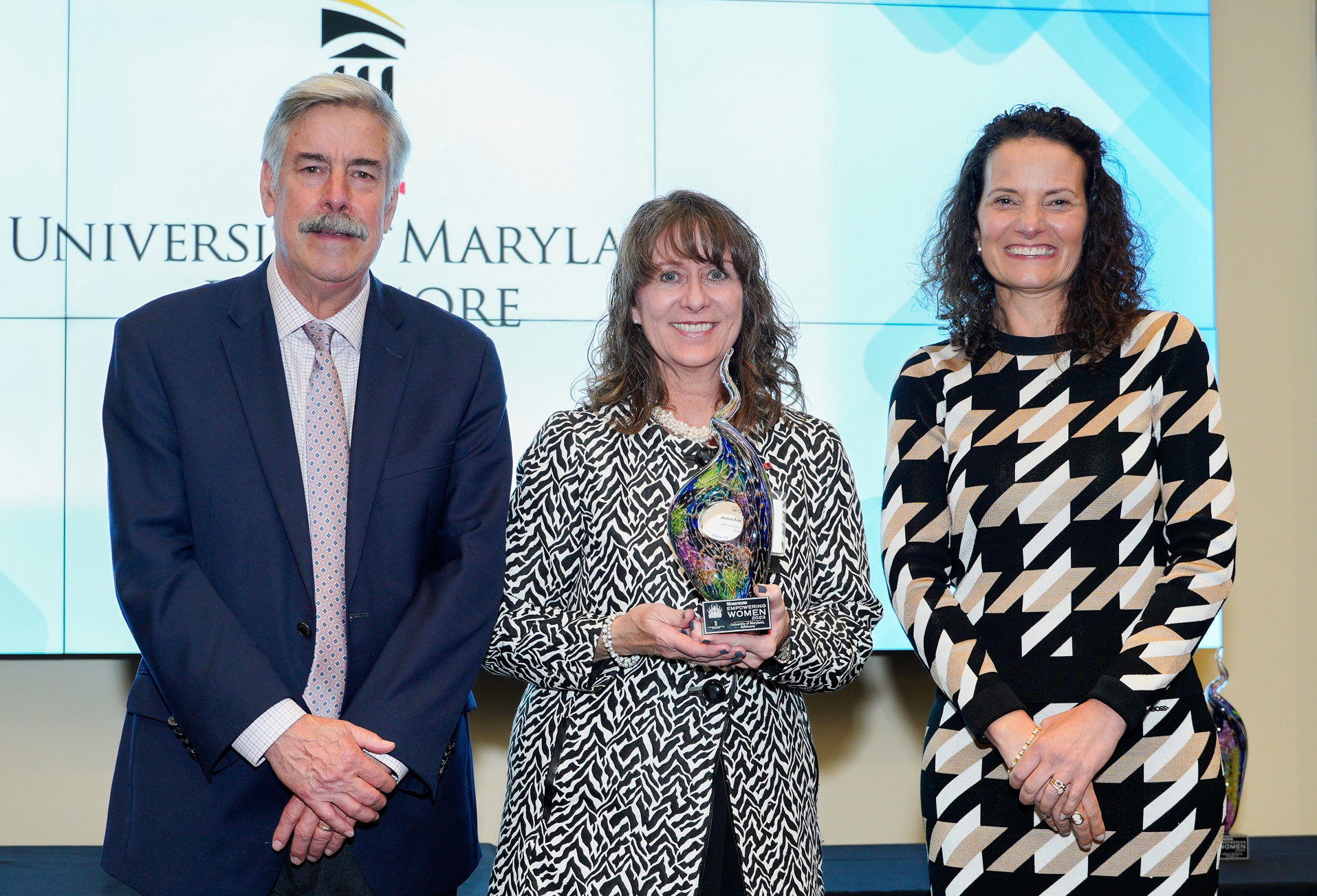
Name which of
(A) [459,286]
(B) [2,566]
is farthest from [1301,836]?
(B) [2,566]

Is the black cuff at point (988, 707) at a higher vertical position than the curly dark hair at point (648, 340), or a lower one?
lower

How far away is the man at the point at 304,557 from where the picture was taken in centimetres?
165

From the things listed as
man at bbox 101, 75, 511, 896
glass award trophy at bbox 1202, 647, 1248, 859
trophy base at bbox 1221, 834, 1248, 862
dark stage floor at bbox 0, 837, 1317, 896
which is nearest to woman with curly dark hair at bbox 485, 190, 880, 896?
man at bbox 101, 75, 511, 896

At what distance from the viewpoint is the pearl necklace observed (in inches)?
76.1

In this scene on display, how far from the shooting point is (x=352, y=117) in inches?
73.2

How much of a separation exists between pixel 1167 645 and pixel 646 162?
2.09 metres

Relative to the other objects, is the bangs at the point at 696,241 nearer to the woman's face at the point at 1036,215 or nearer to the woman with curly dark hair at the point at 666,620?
the woman with curly dark hair at the point at 666,620

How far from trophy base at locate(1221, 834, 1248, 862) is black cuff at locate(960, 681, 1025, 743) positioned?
75.0 inches

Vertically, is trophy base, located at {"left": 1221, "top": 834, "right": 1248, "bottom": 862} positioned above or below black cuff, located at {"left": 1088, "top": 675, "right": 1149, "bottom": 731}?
below

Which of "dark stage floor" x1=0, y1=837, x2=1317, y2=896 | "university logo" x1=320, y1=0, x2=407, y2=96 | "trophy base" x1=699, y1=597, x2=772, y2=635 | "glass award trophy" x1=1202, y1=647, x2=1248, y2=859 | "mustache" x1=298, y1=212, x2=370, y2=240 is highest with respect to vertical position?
"university logo" x1=320, y1=0, x2=407, y2=96

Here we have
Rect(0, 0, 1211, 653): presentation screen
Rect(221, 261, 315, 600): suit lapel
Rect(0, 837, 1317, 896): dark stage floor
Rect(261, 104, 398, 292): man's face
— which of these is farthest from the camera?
Rect(0, 0, 1211, 653): presentation screen

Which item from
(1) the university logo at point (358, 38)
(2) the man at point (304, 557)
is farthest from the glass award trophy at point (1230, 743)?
(1) the university logo at point (358, 38)

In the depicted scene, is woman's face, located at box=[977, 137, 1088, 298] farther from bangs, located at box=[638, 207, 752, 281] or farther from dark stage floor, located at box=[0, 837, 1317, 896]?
dark stage floor, located at box=[0, 837, 1317, 896]

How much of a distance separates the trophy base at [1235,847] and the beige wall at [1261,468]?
40 cm
